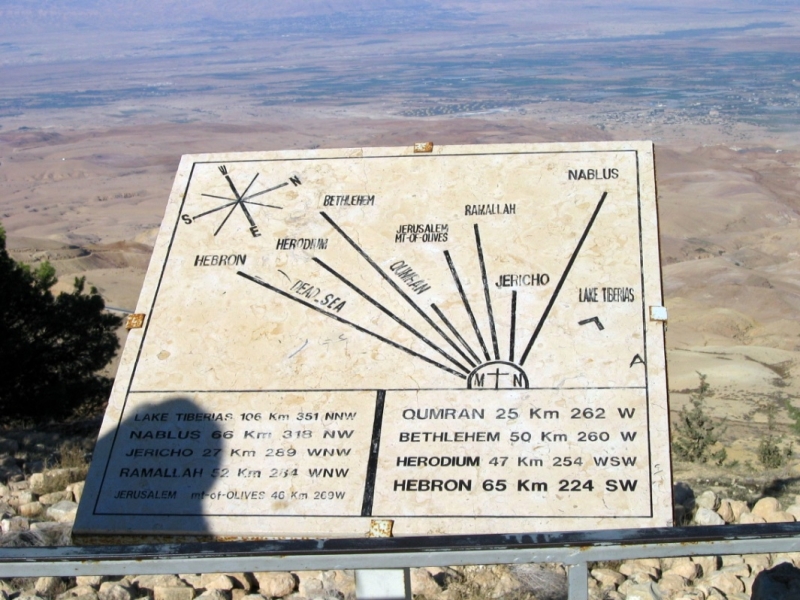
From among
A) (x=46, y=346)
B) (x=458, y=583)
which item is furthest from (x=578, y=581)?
(x=46, y=346)

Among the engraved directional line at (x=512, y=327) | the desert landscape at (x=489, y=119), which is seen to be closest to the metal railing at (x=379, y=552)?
the engraved directional line at (x=512, y=327)

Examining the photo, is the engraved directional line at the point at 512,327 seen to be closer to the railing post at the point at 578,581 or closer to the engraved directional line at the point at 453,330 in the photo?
the engraved directional line at the point at 453,330

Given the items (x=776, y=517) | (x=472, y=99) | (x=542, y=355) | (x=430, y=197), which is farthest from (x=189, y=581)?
(x=472, y=99)

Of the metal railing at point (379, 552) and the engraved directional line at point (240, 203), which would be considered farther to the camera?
the engraved directional line at point (240, 203)

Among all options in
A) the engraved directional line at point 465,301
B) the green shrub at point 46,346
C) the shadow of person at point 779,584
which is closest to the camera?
the shadow of person at point 779,584

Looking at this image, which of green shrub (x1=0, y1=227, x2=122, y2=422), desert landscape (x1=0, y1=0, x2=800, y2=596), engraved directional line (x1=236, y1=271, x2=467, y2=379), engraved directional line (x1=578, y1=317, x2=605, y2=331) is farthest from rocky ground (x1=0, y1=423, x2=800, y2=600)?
green shrub (x1=0, y1=227, x2=122, y2=422)

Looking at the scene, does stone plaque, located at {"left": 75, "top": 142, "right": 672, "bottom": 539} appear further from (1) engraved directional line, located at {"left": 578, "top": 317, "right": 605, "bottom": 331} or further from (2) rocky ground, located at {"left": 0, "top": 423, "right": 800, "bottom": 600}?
(2) rocky ground, located at {"left": 0, "top": 423, "right": 800, "bottom": 600}
